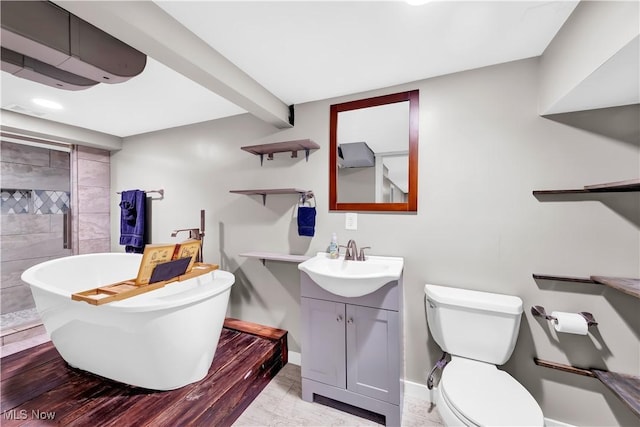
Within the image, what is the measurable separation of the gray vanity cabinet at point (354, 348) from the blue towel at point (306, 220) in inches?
16.2

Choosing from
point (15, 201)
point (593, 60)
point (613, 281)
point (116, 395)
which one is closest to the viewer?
point (593, 60)

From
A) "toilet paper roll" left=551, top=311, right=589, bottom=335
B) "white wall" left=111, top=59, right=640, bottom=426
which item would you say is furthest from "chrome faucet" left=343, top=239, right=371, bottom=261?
"toilet paper roll" left=551, top=311, right=589, bottom=335

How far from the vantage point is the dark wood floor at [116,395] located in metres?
1.36

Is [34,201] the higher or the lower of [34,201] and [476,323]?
the higher

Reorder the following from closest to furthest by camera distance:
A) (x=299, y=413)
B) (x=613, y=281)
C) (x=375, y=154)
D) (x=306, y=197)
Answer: (x=613, y=281) → (x=299, y=413) → (x=375, y=154) → (x=306, y=197)

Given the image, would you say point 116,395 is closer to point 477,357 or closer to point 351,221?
point 351,221

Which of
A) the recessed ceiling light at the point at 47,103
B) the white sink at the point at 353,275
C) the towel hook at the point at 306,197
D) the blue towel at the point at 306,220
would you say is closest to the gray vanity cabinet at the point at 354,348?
the white sink at the point at 353,275

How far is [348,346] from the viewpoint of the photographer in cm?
160

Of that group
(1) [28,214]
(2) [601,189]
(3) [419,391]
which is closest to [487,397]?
(3) [419,391]

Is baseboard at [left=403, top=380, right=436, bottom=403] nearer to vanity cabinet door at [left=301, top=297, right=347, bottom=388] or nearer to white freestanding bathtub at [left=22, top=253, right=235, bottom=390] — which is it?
vanity cabinet door at [left=301, top=297, right=347, bottom=388]

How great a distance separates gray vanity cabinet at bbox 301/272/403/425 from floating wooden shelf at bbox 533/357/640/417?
92 cm

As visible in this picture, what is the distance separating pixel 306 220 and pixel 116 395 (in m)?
1.64

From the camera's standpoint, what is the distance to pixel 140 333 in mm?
1404

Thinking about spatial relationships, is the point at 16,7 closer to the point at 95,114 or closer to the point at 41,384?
the point at 95,114
